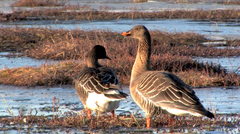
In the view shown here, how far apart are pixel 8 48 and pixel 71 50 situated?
3.71m

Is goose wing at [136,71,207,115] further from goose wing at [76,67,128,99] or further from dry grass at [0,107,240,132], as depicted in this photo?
dry grass at [0,107,240,132]

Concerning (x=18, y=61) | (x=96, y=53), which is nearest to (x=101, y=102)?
(x=96, y=53)

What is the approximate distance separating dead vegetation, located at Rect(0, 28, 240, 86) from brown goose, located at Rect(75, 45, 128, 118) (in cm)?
281

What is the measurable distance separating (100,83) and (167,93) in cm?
127

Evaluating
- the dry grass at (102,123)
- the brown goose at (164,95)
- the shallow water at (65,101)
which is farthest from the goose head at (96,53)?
the dry grass at (102,123)

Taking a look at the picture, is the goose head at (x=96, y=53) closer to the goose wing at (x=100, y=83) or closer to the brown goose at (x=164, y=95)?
the goose wing at (x=100, y=83)

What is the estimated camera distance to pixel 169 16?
29359 mm

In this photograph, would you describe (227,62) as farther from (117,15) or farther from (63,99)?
(117,15)

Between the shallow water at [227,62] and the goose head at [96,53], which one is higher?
the shallow water at [227,62]

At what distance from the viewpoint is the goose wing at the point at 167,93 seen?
486 centimetres

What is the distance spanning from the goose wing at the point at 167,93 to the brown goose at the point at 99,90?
38cm

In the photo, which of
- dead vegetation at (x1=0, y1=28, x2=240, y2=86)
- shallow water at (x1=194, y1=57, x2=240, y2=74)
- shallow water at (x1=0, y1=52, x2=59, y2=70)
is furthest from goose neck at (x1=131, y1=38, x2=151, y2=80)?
shallow water at (x1=0, y1=52, x2=59, y2=70)

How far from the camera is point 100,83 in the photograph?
581cm

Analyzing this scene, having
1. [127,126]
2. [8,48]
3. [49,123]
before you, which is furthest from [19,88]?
[8,48]
